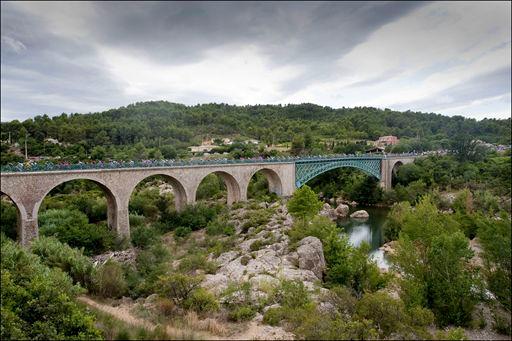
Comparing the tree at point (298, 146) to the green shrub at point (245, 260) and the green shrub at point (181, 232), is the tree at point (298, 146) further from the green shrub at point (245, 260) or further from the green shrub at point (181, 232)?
the green shrub at point (245, 260)

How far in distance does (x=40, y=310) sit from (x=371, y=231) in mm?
32298

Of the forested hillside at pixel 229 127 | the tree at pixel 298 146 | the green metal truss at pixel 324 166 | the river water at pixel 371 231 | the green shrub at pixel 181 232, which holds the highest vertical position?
the forested hillside at pixel 229 127

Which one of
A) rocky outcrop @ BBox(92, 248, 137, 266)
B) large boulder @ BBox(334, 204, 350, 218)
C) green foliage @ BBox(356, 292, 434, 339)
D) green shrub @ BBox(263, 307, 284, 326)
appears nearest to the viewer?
green foliage @ BBox(356, 292, 434, 339)

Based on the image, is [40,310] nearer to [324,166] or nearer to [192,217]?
[192,217]

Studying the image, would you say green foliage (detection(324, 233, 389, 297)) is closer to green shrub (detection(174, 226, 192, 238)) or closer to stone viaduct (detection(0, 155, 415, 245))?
green shrub (detection(174, 226, 192, 238))

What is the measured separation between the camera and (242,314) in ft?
41.5

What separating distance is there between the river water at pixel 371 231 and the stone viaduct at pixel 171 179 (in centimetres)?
765

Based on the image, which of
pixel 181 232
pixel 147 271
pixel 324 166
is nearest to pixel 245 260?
pixel 147 271

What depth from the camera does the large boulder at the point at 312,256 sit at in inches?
731

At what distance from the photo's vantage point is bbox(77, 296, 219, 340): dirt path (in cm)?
1029

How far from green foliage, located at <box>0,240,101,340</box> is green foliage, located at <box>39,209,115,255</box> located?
9.61m

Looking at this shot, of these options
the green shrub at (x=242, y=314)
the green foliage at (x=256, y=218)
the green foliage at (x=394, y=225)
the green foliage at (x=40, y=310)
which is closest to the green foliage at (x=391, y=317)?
the green shrub at (x=242, y=314)

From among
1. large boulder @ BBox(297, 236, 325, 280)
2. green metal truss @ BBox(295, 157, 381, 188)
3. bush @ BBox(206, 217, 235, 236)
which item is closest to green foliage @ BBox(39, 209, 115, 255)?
bush @ BBox(206, 217, 235, 236)

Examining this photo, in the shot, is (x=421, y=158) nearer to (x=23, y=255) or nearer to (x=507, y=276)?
(x=507, y=276)
